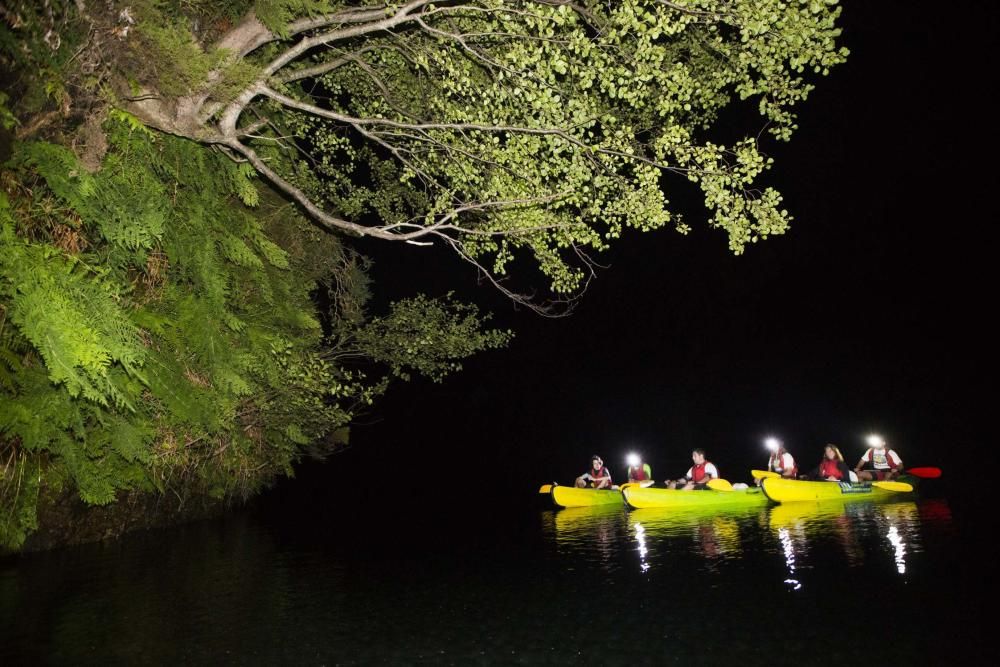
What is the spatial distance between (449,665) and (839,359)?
8819cm

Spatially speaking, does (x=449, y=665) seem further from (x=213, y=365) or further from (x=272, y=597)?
(x=213, y=365)

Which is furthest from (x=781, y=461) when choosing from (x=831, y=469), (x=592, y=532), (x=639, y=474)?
(x=592, y=532)

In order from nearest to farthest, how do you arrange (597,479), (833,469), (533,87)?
(533,87), (833,469), (597,479)

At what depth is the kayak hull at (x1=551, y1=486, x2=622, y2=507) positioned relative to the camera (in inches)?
752

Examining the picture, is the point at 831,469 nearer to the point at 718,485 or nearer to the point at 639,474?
the point at 718,485

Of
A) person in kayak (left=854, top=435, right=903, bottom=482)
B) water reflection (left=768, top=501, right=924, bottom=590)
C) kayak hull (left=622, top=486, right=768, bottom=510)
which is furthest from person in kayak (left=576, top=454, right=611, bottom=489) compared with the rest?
person in kayak (left=854, top=435, right=903, bottom=482)

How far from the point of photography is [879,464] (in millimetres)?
18500

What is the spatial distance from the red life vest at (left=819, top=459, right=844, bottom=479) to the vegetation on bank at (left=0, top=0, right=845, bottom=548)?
11.7 meters

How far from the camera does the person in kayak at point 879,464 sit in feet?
58.8

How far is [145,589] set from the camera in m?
9.86

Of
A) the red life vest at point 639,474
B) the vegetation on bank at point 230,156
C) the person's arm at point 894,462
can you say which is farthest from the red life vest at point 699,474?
the vegetation on bank at point 230,156

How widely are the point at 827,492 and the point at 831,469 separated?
0.95 meters

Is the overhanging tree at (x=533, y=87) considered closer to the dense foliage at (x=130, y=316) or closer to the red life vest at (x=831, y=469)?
the dense foliage at (x=130, y=316)

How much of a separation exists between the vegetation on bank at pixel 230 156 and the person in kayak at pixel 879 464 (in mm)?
12580
